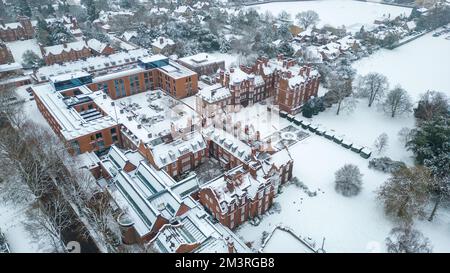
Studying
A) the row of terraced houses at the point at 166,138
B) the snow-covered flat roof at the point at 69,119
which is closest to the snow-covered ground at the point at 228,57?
the row of terraced houses at the point at 166,138

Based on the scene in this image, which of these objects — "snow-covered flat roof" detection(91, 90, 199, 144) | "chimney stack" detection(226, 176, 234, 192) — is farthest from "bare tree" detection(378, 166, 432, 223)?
"snow-covered flat roof" detection(91, 90, 199, 144)

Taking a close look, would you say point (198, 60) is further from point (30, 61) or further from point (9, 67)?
point (9, 67)

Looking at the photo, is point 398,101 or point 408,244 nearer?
point 408,244

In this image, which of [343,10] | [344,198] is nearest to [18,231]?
[344,198]

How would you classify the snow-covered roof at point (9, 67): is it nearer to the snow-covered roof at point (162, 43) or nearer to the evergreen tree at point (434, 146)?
the snow-covered roof at point (162, 43)

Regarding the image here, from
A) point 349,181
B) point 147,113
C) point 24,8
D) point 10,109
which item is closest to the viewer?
point 349,181

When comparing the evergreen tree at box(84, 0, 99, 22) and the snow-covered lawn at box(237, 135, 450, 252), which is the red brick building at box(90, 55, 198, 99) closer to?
the snow-covered lawn at box(237, 135, 450, 252)
